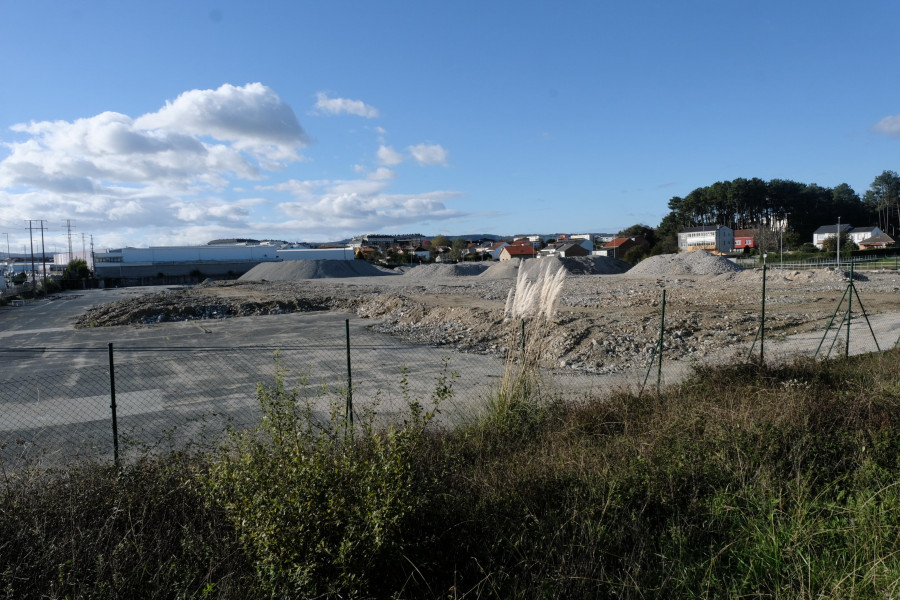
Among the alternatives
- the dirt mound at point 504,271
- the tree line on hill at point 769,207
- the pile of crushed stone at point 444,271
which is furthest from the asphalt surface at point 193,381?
the tree line on hill at point 769,207

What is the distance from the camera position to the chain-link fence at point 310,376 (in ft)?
29.5

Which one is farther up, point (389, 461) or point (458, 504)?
point (389, 461)

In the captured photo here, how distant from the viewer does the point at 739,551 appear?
158 inches

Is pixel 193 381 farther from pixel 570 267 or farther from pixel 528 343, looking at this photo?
pixel 570 267

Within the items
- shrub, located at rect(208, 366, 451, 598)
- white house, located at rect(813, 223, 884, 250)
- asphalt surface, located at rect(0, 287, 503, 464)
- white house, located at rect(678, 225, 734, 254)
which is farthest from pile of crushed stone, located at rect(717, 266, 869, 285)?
white house, located at rect(813, 223, 884, 250)

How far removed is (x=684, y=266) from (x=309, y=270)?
42.5 m

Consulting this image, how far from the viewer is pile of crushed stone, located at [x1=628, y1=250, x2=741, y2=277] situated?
5362cm

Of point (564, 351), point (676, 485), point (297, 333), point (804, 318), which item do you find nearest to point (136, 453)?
point (676, 485)

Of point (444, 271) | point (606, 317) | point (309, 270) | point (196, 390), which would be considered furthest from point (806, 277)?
point (309, 270)

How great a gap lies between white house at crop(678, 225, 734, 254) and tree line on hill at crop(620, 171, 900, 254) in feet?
17.9

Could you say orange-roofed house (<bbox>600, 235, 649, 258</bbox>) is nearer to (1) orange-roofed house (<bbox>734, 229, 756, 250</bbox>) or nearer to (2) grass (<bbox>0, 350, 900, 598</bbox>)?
(1) orange-roofed house (<bbox>734, 229, 756, 250</bbox>)

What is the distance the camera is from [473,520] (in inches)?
169

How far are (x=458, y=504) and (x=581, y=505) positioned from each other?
0.96 metres

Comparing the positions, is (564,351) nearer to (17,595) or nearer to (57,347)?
(17,595)
